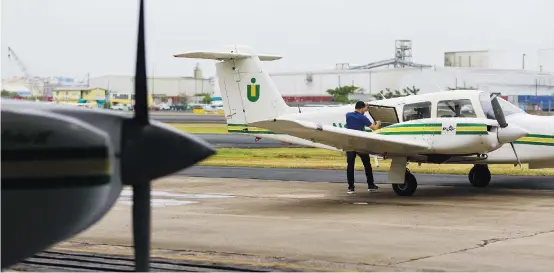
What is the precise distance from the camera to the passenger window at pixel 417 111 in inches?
623

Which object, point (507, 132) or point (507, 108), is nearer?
point (507, 132)

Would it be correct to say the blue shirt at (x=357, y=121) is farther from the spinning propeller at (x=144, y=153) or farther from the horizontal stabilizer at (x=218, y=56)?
the spinning propeller at (x=144, y=153)

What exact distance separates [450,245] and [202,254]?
2.71 m

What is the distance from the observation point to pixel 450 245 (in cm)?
998

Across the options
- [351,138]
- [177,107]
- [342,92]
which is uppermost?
[342,92]

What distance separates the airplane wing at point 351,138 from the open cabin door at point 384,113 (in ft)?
3.08

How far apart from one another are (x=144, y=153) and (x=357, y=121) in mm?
11469

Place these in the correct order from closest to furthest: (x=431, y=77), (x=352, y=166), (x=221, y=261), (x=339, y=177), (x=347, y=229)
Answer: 1. (x=221, y=261)
2. (x=347, y=229)
3. (x=352, y=166)
4. (x=339, y=177)
5. (x=431, y=77)

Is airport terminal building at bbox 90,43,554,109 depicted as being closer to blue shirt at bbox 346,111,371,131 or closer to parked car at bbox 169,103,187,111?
parked car at bbox 169,103,187,111

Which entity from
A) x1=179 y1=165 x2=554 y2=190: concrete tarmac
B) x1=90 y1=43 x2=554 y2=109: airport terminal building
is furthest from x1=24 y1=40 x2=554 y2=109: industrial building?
x1=179 y1=165 x2=554 y2=190: concrete tarmac

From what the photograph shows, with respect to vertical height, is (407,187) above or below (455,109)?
below

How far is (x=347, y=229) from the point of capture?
11.3m

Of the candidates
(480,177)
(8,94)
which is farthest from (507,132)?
(8,94)

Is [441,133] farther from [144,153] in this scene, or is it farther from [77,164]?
[77,164]
